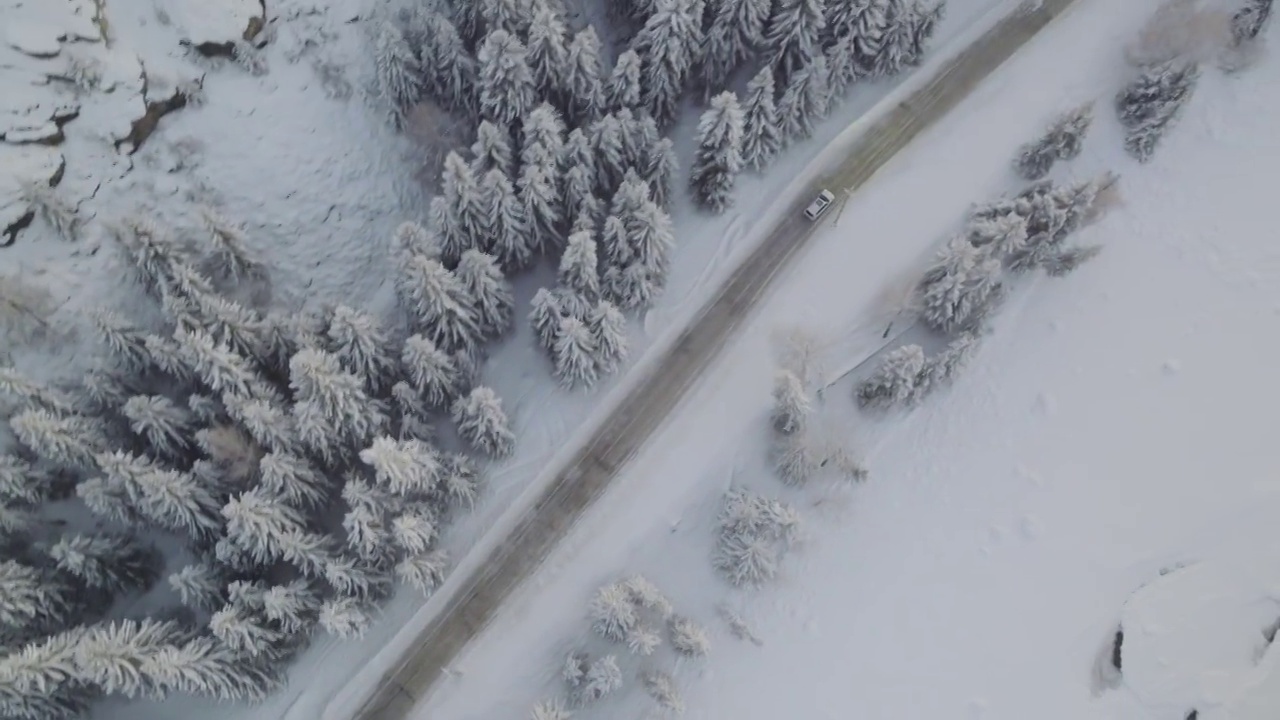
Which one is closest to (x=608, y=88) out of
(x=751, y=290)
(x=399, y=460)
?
(x=751, y=290)

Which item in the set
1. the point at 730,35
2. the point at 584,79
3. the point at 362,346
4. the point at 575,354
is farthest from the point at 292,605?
the point at 730,35

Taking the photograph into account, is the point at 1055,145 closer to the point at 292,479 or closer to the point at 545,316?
the point at 545,316

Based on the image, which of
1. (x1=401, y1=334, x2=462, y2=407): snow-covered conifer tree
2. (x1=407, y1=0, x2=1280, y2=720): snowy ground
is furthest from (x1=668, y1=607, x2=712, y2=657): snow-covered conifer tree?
(x1=401, y1=334, x2=462, y2=407): snow-covered conifer tree

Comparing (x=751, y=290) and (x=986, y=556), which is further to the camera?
(x=751, y=290)

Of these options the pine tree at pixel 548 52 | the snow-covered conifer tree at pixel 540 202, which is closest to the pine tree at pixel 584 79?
the pine tree at pixel 548 52

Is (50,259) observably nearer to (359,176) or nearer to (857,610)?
(359,176)

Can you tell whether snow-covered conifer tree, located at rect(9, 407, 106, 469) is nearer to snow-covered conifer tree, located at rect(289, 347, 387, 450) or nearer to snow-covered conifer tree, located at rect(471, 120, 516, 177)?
snow-covered conifer tree, located at rect(289, 347, 387, 450)

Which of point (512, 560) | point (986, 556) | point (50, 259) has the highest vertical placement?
point (50, 259)
